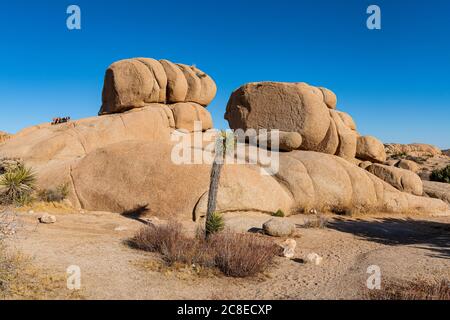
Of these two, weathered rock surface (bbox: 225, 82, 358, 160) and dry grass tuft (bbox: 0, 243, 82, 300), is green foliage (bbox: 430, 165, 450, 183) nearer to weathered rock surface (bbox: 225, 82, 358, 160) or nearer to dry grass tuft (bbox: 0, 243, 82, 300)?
weathered rock surface (bbox: 225, 82, 358, 160)

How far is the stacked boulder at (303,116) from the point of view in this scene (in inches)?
915

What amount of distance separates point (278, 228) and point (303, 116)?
11.7m

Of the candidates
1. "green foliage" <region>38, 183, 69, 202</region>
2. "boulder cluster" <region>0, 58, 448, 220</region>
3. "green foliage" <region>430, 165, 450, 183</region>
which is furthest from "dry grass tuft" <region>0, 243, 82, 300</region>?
"green foliage" <region>430, 165, 450, 183</region>

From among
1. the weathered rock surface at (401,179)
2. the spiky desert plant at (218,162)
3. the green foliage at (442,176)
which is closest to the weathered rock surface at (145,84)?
the weathered rock surface at (401,179)

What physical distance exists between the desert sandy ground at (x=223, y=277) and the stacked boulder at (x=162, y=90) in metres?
14.7

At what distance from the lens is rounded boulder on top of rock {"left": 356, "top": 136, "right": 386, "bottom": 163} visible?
84.2ft

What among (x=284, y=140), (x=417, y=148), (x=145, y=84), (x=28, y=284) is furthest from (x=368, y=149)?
(x=417, y=148)

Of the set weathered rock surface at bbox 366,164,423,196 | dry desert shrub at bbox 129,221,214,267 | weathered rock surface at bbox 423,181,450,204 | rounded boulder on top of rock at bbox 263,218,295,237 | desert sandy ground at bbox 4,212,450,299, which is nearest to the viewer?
desert sandy ground at bbox 4,212,450,299

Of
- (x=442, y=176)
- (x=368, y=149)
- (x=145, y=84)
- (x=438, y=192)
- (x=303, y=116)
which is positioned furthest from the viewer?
(x=442, y=176)

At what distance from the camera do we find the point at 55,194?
16.7 m

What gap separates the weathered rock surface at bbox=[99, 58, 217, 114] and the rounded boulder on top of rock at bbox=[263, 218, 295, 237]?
18.4 metres

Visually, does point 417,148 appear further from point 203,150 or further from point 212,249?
point 212,249

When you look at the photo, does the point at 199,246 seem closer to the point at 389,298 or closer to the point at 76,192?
the point at 389,298
